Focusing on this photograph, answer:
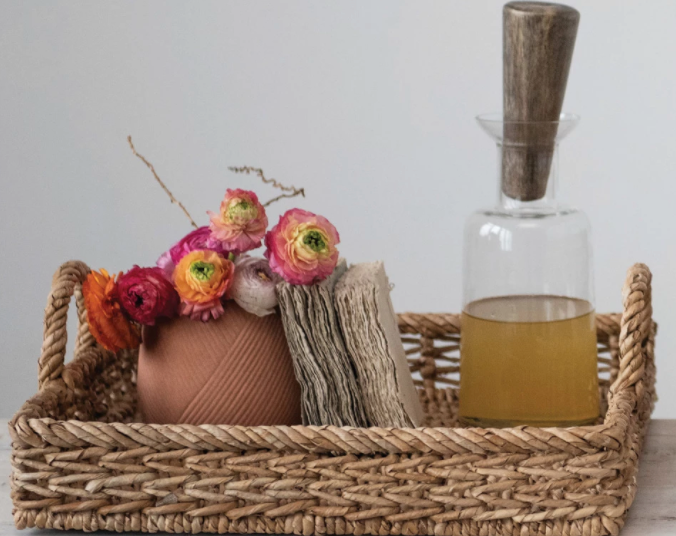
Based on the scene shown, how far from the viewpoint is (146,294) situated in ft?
2.77

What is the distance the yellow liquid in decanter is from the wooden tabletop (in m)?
0.08

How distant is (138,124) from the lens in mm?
1896

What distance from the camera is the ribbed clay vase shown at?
0.87 meters

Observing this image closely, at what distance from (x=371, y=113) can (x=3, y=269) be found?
83 centimetres

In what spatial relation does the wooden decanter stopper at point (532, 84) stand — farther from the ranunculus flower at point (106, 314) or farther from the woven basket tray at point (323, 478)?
the ranunculus flower at point (106, 314)

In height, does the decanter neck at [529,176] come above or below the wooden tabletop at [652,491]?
above

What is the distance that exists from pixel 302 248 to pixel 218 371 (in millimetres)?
137

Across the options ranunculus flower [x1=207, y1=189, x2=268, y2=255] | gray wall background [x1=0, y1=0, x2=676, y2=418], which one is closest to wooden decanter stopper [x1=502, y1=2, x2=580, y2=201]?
ranunculus flower [x1=207, y1=189, x2=268, y2=255]

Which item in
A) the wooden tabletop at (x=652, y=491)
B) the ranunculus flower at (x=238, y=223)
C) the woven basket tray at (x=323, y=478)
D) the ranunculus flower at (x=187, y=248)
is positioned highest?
the ranunculus flower at (x=238, y=223)

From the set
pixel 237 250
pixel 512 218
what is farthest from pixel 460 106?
pixel 237 250

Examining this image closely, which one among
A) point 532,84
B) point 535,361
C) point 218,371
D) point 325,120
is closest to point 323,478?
point 218,371

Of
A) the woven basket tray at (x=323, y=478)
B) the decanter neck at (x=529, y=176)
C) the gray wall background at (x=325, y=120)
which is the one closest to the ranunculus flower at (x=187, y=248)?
the woven basket tray at (x=323, y=478)

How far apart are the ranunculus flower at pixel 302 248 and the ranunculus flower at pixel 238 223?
0.02 metres

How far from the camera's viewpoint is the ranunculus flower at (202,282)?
0.84 metres
